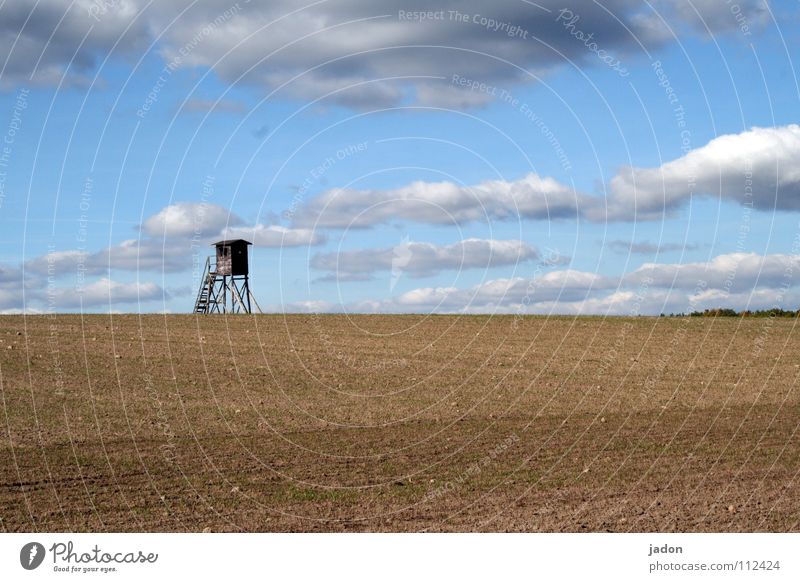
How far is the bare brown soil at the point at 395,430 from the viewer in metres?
15.8

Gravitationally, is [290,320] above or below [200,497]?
above

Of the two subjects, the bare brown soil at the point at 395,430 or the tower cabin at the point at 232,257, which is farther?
the tower cabin at the point at 232,257

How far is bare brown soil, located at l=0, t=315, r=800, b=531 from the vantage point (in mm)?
15781

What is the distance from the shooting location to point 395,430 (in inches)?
974

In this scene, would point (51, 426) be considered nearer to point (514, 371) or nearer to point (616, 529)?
point (616, 529)

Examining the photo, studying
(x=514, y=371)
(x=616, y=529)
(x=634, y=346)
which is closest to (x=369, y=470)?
(x=616, y=529)

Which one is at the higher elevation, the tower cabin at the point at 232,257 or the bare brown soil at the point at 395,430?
the tower cabin at the point at 232,257

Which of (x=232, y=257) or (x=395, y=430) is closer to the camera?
(x=395, y=430)

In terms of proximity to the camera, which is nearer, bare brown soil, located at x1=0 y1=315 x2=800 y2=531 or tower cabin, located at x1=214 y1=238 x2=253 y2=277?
bare brown soil, located at x1=0 y1=315 x2=800 y2=531

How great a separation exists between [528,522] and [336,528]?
2.91 metres

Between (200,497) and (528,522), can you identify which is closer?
(528,522)

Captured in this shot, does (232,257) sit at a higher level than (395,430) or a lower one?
higher

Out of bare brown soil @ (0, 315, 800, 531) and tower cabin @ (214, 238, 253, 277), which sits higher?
tower cabin @ (214, 238, 253, 277)

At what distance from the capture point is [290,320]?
54500mm
